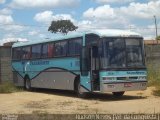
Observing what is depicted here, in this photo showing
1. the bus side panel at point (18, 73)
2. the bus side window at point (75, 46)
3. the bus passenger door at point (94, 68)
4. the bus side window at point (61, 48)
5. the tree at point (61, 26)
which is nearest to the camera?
the bus passenger door at point (94, 68)

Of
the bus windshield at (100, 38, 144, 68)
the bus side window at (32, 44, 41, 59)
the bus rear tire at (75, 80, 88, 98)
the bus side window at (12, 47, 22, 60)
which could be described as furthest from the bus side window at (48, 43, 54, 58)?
the bus windshield at (100, 38, 144, 68)

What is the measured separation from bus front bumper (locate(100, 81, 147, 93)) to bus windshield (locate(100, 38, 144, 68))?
0.72m

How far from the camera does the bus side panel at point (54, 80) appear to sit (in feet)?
69.5

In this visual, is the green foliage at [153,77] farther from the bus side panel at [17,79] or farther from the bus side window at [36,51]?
the bus side panel at [17,79]

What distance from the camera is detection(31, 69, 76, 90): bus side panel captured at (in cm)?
2117

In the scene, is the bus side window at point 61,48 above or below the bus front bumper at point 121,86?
above

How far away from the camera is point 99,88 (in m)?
19.1

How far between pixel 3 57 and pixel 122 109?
577 inches

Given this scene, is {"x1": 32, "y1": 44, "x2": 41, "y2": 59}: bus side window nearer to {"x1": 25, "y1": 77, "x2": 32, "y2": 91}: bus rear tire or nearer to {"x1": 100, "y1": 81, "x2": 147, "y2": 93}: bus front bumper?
{"x1": 25, "y1": 77, "x2": 32, "y2": 91}: bus rear tire

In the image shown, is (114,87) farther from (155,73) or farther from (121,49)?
(155,73)

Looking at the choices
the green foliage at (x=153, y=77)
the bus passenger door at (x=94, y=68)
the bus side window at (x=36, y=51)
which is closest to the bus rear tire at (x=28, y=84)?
the bus side window at (x=36, y=51)

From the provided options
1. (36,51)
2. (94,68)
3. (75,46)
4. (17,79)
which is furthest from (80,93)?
(17,79)

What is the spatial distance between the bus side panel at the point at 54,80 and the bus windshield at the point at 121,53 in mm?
2615

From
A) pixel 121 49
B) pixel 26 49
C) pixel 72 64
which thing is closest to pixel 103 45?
pixel 121 49
